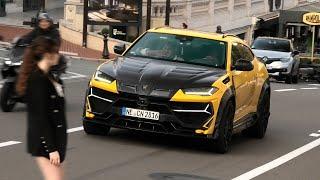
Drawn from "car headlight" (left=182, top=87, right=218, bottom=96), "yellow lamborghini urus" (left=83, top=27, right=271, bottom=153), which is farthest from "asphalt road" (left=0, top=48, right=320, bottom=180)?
"car headlight" (left=182, top=87, right=218, bottom=96)

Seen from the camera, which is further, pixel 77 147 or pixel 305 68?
pixel 305 68

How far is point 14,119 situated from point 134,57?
8.19 feet

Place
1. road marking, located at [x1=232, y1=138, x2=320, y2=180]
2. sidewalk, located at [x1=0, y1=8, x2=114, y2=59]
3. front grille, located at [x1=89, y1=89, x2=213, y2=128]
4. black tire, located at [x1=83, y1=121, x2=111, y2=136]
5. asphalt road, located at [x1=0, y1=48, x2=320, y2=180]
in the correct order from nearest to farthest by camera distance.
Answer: asphalt road, located at [x1=0, y1=48, x2=320, y2=180]
road marking, located at [x1=232, y1=138, x2=320, y2=180]
front grille, located at [x1=89, y1=89, x2=213, y2=128]
black tire, located at [x1=83, y1=121, x2=111, y2=136]
sidewalk, located at [x1=0, y1=8, x2=114, y2=59]

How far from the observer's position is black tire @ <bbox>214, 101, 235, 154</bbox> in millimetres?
10180

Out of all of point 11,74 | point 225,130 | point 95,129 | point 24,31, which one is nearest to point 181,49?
point 225,130

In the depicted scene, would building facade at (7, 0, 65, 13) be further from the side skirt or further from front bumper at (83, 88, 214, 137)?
front bumper at (83, 88, 214, 137)

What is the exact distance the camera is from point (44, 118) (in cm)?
563

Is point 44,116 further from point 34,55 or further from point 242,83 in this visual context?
point 242,83

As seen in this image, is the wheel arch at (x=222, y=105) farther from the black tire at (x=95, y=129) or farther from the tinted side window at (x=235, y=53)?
the black tire at (x=95, y=129)

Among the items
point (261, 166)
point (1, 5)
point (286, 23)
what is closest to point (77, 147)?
point (261, 166)

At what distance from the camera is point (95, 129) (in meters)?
10.9

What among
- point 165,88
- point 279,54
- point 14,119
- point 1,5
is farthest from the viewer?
point 1,5

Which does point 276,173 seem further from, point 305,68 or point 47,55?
point 305,68

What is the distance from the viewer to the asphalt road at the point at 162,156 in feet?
28.4
